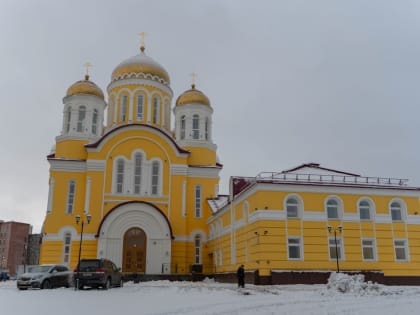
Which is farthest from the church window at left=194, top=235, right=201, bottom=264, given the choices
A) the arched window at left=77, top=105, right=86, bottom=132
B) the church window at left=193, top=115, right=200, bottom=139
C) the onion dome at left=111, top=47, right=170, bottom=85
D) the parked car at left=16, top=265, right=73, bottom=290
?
the onion dome at left=111, top=47, right=170, bottom=85

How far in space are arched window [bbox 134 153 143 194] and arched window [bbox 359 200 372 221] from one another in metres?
15.9

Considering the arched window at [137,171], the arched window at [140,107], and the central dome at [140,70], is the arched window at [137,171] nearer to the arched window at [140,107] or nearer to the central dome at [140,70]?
the arched window at [140,107]

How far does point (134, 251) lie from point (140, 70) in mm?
14962

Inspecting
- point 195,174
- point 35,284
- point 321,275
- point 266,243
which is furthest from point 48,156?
point 321,275

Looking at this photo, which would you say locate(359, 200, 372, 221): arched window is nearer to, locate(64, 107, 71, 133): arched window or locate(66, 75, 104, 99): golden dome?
locate(66, 75, 104, 99): golden dome

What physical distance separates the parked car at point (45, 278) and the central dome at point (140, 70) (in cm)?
1846

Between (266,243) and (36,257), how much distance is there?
249 feet

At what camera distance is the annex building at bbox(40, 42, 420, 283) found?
23.2 m

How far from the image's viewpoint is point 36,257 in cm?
8688

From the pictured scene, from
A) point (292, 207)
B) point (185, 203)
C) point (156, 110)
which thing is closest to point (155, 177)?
point (185, 203)

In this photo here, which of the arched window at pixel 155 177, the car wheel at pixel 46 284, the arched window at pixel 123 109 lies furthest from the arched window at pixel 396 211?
the arched window at pixel 123 109

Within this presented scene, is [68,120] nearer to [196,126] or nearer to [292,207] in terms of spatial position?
[196,126]

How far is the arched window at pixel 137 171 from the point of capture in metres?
32.7

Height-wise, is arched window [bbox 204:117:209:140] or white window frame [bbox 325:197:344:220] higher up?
arched window [bbox 204:117:209:140]
